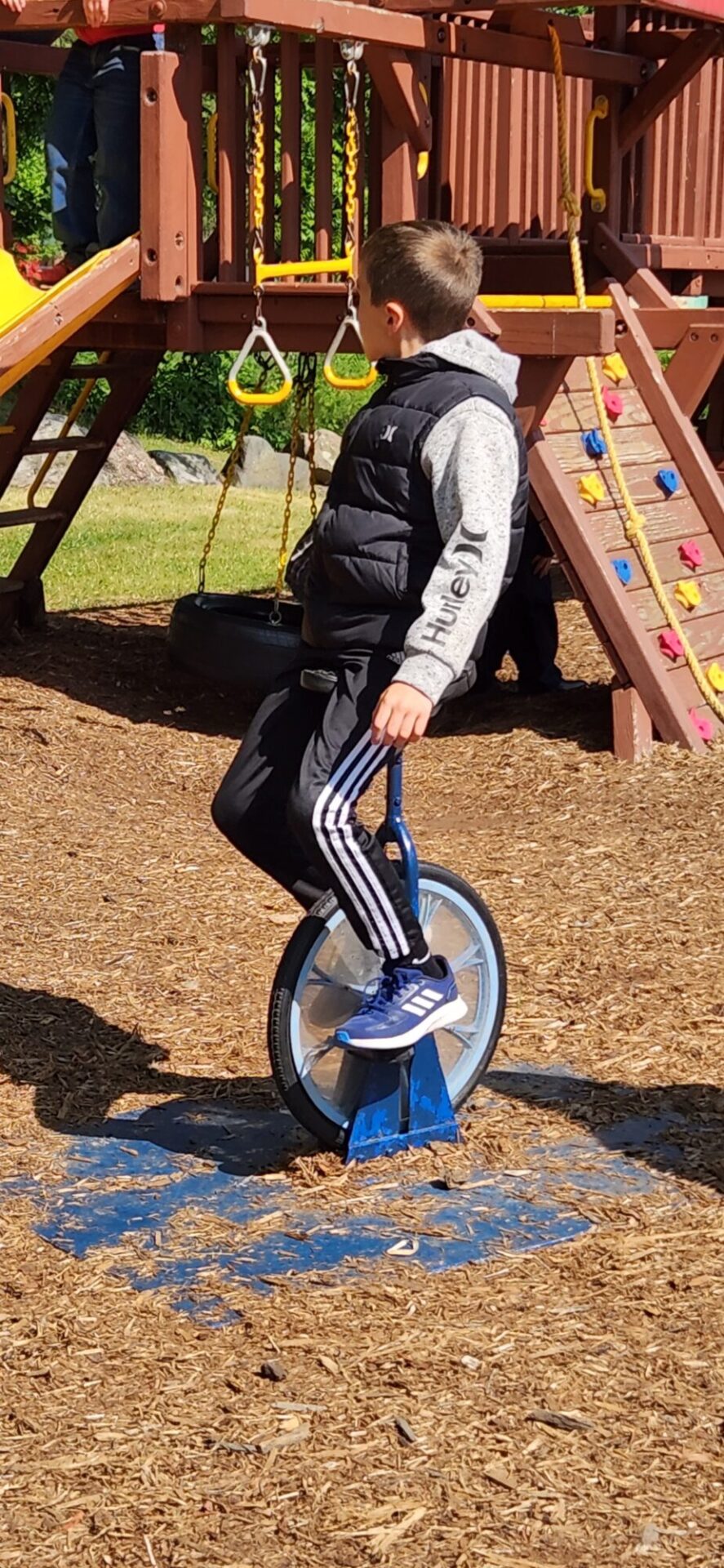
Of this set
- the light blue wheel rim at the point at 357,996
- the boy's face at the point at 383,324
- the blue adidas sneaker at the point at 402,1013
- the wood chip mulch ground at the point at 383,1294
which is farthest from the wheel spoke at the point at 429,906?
the boy's face at the point at 383,324

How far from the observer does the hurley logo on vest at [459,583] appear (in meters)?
3.45

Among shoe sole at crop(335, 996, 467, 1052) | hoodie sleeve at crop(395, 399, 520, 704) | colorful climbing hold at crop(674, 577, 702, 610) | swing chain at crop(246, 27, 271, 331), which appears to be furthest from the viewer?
colorful climbing hold at crop(674, 577, 702, 610)

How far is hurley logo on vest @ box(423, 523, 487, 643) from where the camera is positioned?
3.45 metres

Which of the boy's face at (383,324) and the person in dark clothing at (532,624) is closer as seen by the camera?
the boy's face at (383,324)

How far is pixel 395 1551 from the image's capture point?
262 centimetres

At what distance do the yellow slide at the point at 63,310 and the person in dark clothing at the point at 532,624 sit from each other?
2.09 meters

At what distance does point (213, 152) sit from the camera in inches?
304

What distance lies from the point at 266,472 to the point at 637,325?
1050cm

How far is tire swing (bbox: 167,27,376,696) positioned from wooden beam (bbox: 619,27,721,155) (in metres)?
1.95

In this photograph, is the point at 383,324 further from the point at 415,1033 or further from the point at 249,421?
the point at 249,421

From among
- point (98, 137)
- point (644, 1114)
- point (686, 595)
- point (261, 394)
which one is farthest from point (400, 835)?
point (98, 137)

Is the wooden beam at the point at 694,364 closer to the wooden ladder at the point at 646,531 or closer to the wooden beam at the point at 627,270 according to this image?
the wooden ladder at the point at 646,531

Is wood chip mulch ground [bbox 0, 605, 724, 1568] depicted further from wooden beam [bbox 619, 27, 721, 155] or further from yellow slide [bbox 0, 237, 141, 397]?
wooden beam [bbox 619, 27, 721, 155]

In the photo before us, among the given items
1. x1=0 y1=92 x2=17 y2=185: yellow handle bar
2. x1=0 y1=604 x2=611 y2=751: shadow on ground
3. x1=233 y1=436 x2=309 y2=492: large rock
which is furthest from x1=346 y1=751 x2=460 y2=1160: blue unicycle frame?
x1=233 y1=436 x2=309 y2=492: large rock
